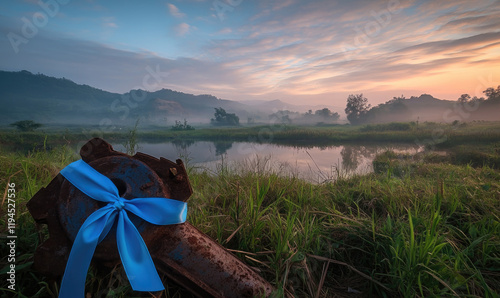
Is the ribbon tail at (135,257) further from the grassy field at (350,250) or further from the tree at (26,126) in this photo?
the tree at (26,126)

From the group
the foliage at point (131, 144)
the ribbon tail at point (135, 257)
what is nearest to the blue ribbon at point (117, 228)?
the ribbon tail at point (135, 257)

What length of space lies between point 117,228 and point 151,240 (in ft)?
0.60

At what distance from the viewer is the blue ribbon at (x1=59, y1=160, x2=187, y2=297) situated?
1089 millimetres

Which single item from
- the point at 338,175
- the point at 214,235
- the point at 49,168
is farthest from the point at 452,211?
the point at 49,168

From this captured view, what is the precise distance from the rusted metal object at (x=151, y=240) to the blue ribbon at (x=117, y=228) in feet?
0.20

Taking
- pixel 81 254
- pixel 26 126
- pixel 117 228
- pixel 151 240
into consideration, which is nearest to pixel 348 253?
pixel 151 240

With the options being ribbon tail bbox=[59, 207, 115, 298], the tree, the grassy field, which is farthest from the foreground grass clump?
the tree

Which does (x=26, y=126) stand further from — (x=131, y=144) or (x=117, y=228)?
(x=117, y=228)

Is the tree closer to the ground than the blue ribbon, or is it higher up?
higher up

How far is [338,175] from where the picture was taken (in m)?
4.65

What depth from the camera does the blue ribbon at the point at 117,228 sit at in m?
1.09

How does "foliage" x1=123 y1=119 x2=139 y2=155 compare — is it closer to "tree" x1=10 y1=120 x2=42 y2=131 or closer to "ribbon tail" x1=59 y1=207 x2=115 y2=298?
"ribbon tail" x1=59 y1=207 x2=115 y2=298

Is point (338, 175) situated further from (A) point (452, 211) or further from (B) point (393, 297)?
(B) point (393, 297)

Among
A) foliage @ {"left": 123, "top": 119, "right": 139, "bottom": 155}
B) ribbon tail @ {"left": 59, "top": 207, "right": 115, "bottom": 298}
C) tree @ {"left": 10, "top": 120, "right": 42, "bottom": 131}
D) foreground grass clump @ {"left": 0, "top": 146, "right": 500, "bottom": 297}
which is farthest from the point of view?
tree @ {"left": 10, "top": 120, "right": 42, "bottom": 131}
